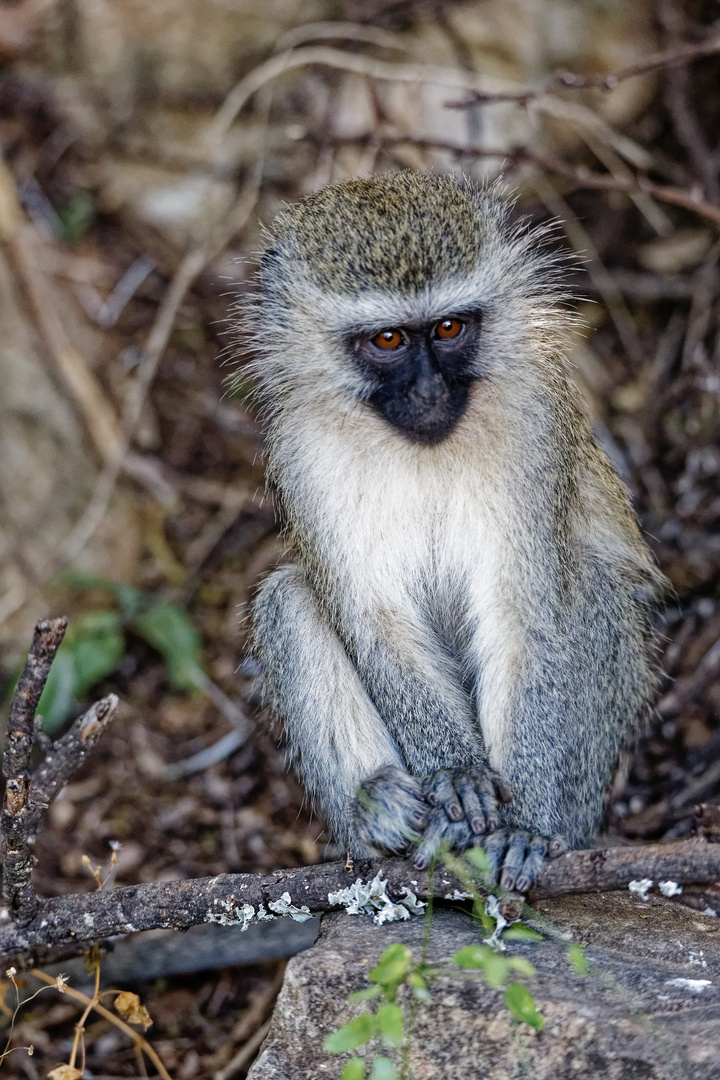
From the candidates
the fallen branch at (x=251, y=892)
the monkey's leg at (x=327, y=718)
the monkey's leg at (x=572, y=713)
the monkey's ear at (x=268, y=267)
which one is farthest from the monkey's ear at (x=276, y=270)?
the fallen branch at (x=251, y=892)

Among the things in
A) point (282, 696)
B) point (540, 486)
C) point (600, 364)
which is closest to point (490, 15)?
point (600, 364)

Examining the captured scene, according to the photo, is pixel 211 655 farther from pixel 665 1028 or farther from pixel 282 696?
pixel 665 1028

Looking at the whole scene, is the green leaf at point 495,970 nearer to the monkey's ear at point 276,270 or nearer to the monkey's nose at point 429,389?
the monkey's nose at point 429,389

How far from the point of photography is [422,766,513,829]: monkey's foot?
307cm

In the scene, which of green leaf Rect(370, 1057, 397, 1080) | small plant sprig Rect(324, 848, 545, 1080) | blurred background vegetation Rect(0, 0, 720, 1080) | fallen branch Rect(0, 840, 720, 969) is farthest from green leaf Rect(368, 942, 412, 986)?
blurred background vegetation Rect(0, 0, 720, 1080)

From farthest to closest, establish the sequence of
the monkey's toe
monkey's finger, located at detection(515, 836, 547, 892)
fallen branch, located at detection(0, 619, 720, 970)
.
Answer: the monkey's toe → monkey's finger, located at detection(515, 836, 547, 892) → fallen branch, located at detection(0, 619, 720, 970)

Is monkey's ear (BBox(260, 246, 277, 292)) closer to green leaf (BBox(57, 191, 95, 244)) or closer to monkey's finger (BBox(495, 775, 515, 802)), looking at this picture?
monkey's finger (BBox(495, 775, 515, 802))

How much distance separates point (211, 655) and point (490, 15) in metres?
3.59

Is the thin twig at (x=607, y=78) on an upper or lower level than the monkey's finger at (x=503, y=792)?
upper

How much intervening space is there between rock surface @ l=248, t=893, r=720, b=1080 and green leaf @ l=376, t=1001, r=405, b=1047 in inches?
14.4

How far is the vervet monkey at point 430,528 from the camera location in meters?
3.18

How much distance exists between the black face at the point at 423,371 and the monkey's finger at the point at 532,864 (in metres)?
1.11

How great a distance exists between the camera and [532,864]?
2926 millimetres

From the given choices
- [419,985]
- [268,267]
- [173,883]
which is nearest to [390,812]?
[173,883]
